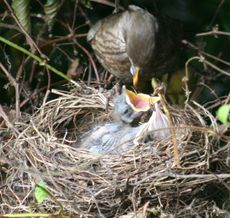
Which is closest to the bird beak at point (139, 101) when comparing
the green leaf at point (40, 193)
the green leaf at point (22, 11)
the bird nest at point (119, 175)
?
the bird nest at point (119, 175)

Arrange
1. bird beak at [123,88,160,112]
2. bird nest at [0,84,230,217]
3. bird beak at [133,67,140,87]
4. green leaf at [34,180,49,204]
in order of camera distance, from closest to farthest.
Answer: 1. green leaf at [34,180,49,204]
2. bird nest at [0,84,230,217]
3. bird beak at [123,88,160,112]
4. bird beak at [133,67,140,87]

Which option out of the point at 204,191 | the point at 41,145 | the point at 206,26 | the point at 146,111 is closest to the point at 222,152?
the point at 204,191

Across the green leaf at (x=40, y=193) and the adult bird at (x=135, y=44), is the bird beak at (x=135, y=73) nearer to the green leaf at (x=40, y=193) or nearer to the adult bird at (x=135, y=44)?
the adult bird at (x=135, y=44)

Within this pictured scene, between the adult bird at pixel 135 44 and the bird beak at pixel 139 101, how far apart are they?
32cm

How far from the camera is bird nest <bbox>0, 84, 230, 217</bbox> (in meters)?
3.18

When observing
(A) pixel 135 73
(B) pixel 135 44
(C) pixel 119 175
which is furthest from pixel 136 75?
(C) pixel 119 175

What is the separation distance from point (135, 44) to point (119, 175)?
3.40 ft

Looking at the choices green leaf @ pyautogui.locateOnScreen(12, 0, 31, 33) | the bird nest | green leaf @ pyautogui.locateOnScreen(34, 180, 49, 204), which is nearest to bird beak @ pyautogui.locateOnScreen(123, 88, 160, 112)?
the bird nest

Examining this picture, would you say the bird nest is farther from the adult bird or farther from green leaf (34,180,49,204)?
the adult bird

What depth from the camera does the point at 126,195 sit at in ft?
10.5

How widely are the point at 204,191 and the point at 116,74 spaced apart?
108 cm

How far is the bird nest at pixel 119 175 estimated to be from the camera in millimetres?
3176

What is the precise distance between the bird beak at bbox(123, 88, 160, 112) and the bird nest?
0.24 metres

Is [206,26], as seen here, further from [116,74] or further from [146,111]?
[146,111]
